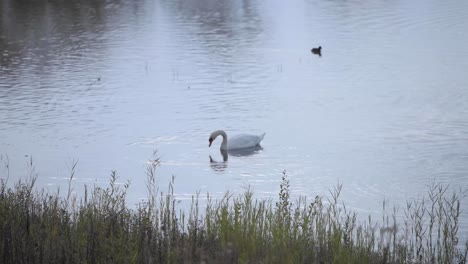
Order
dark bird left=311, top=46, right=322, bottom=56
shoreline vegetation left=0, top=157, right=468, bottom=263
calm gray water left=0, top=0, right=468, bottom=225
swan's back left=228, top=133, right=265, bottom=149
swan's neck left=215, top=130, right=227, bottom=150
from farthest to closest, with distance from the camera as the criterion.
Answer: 1. dark bird left=311, top=46, right=322, bottom=56
2. swan's neck left=215, top=130, right=227, bottom=150
3. swan's back left=228, top=133, right=265, bottom=149
4. calm gray water left=0, top=0, right=468, bottom=225
5. shoreline vegetation left=0, top=157, right=468, bottom=263

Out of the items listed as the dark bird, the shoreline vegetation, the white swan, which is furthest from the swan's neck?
the dark bird

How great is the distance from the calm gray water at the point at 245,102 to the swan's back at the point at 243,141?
0.71 ft

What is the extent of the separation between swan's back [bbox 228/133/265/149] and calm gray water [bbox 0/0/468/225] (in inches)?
8.5

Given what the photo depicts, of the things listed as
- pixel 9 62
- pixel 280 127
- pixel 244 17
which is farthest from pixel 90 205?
pixel 244 17

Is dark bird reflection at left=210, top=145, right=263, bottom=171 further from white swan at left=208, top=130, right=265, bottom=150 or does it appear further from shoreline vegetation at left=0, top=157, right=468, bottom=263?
shoreline vegetation at left=0, top=157, right=468, bottom=263

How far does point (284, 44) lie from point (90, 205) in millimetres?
18846

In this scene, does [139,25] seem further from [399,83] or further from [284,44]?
[399,83]

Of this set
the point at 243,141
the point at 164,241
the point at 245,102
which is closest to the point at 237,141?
the point at 243,141

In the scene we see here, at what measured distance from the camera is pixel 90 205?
7.09 m

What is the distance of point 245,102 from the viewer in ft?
55.1

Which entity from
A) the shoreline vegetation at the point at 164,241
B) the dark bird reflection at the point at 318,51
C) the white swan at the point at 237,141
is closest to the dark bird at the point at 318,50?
the dark bird reflection at the point at 318,51

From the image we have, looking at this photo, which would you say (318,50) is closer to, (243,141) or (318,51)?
(318,51)

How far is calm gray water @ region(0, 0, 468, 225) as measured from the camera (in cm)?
1195

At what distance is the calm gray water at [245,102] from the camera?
11945 mm
